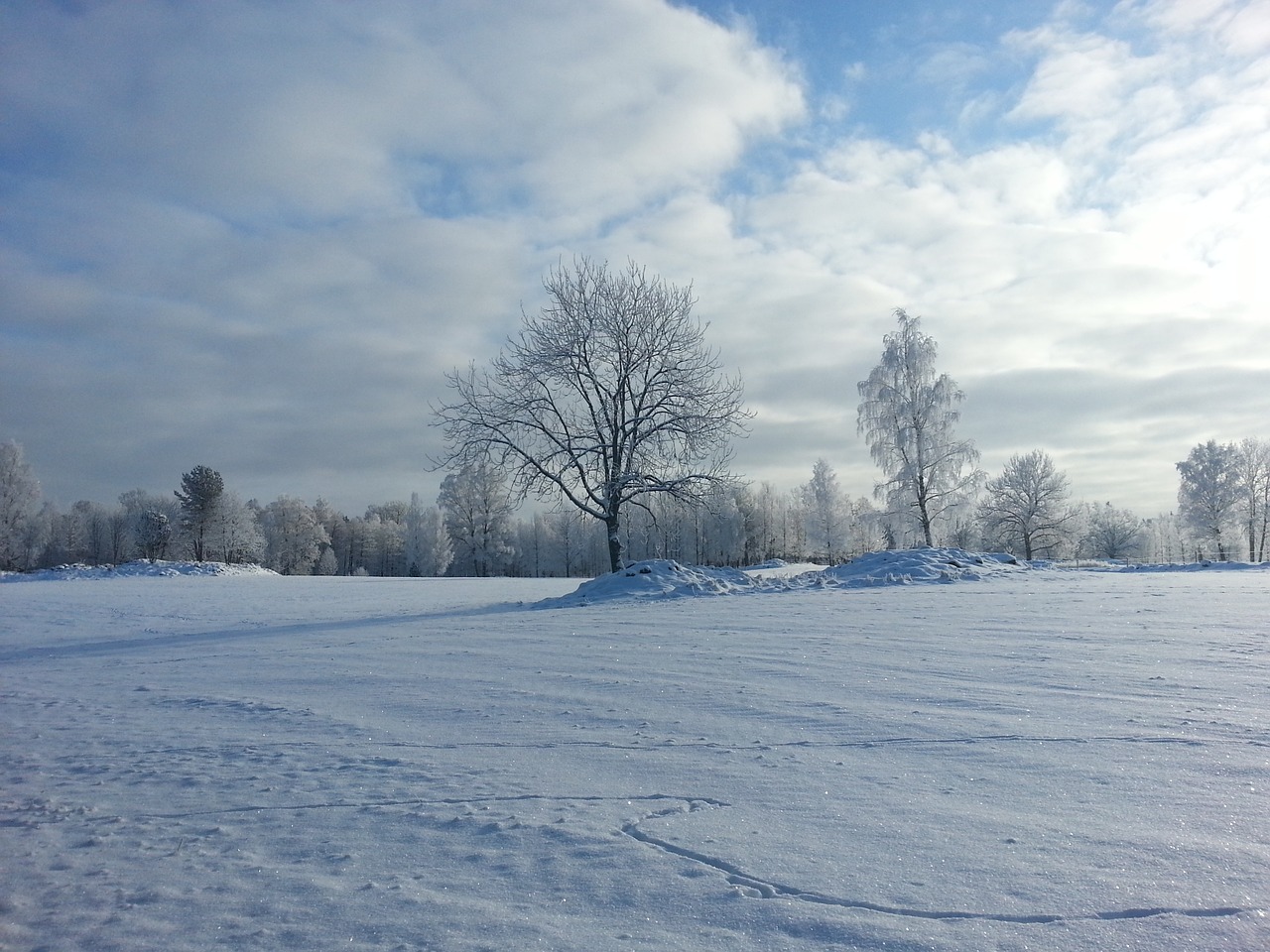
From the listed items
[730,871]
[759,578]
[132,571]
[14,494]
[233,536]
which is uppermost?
[14,494]

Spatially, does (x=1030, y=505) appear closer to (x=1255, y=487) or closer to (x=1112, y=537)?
(x=1255, y=487)

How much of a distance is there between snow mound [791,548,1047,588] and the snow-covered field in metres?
7.17

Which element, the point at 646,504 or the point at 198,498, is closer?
the point at 646,504

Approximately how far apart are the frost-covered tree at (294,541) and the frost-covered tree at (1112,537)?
7232 cm

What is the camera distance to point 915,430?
30.1 meters

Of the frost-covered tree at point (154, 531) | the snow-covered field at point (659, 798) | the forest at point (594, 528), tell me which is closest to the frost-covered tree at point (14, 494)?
the forest at point (594, 528)

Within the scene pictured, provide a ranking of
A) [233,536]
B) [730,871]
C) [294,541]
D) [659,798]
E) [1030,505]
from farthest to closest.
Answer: [294,541], [233,536], [1030,505], [659,798], [730,871]

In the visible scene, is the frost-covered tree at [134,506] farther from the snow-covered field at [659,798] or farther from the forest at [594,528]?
the snow-covered field at [659,798]

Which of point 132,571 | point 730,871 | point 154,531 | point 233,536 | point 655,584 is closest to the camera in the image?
Answer: point 730,871

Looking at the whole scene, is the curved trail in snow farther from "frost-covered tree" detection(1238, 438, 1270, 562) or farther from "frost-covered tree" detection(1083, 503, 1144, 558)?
"frost-covered tree" detection(1083, 503, 1144, 558)

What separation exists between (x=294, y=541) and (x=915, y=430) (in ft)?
217

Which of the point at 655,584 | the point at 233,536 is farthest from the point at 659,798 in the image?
the point at 233,536

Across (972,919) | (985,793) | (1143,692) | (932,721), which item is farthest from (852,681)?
(972,919)

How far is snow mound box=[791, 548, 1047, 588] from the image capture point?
13.9 metres
